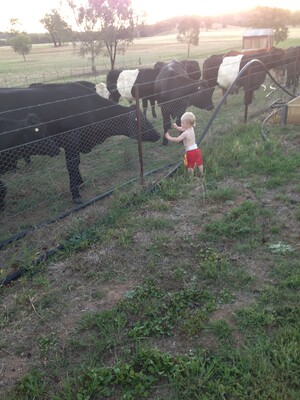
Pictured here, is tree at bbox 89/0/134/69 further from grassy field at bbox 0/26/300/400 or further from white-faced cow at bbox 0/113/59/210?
grassy field at bbox 0/26/300/400

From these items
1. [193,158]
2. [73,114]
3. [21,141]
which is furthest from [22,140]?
[193,158]

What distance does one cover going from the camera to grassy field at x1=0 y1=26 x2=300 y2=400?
256cm

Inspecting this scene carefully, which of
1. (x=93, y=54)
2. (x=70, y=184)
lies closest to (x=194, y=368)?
(x=70, y=184)

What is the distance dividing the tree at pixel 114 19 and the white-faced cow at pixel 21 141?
29.9 metres

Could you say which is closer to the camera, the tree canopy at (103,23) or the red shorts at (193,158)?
the red shorts at (193,158)

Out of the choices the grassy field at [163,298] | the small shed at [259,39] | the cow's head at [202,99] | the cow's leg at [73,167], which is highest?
the small shed at [259,39]

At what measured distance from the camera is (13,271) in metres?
3.98

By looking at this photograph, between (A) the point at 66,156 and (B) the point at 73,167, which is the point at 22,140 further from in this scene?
(B) the point at 73,167

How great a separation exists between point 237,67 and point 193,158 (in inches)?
324

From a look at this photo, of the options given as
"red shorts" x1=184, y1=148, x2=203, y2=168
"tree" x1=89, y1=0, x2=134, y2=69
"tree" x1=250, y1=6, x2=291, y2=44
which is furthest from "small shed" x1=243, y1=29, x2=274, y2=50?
"red shorts" x1=184, y1=148, x2=203, y2=168

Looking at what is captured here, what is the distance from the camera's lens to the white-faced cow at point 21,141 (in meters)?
5.51

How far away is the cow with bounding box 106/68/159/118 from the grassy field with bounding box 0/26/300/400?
671 centimetres

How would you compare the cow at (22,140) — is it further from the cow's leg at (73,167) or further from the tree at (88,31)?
the tree at (88,31)

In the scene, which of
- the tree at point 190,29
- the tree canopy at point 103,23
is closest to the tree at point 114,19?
the tree canopy at point 103,23
